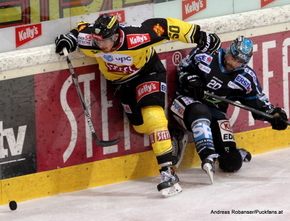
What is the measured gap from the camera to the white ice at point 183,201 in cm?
535

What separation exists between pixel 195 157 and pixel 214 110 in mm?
425

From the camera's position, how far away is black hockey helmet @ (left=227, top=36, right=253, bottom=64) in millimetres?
5887

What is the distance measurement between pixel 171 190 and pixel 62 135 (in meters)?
0.86

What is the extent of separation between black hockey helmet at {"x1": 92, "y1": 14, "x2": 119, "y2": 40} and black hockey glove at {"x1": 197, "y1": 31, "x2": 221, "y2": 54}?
724 millimetres

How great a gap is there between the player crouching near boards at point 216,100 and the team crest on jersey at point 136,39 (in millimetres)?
552

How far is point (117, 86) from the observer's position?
598cm

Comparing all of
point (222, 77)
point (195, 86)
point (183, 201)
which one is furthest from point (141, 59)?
point (183, 201)

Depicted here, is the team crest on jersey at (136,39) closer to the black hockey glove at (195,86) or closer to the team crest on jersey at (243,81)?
the black hockey glove at (195,86)

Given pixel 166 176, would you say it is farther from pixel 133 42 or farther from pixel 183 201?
pixel 133 42

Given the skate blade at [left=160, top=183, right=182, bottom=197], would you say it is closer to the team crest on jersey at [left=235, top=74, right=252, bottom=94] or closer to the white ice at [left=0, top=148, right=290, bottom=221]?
the white ice at [left=0, top=148, right=290, bottom=221]

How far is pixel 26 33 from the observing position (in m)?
5.71

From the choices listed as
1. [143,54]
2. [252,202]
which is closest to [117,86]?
[143,54]

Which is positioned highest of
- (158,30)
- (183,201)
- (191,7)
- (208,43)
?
(191,7)

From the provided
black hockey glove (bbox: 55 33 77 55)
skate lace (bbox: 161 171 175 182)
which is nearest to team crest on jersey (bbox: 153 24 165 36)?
black hockey glove (bbox: 55 33 77 55)
